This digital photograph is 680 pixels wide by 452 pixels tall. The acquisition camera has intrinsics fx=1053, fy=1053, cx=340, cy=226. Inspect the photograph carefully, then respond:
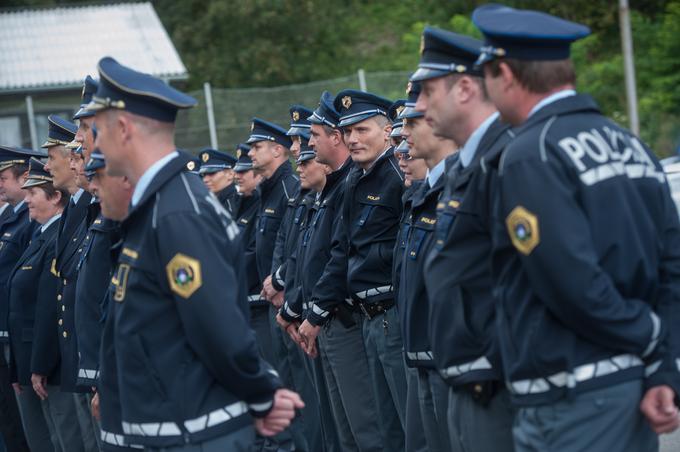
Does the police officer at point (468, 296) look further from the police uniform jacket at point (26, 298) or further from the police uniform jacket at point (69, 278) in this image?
the police uniform jacket at point (26, 298)

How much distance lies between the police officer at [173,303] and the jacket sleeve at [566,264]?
1141 millimetres

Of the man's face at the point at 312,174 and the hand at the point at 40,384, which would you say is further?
the man's face at the point at 312,174

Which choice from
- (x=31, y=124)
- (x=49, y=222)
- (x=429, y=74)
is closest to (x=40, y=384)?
(x=49, y=222)

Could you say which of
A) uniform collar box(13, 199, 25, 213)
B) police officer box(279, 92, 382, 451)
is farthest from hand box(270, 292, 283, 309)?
uniform collar box(13, 199, 25, 213)

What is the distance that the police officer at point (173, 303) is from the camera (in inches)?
156

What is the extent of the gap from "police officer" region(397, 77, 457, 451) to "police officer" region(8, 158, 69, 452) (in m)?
3.29

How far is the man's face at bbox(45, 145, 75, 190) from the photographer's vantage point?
25.9ft

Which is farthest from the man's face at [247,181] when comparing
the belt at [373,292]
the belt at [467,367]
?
the belt at [467,367]

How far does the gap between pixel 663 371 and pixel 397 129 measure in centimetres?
378

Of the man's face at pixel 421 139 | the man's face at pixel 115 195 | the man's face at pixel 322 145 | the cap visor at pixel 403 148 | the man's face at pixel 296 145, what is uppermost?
the man's face at pixel 115 195

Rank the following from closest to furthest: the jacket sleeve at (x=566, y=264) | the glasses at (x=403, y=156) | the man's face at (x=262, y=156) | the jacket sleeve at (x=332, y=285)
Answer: the jacket sleeve at (x=566, y=264)
the glasses at (x=403, y=156)
the jacket sleeve at (x=332, y=285)
the man's face at (x=262, y=156)

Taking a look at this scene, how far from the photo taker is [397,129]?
720 centimetres

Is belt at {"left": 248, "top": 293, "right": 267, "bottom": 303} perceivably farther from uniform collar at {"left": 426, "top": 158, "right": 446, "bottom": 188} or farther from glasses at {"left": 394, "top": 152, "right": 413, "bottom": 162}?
uniform collar at {"left": 426, "top": 158, "right": 446, "bottom": 188}

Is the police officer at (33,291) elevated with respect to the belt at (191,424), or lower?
lower
